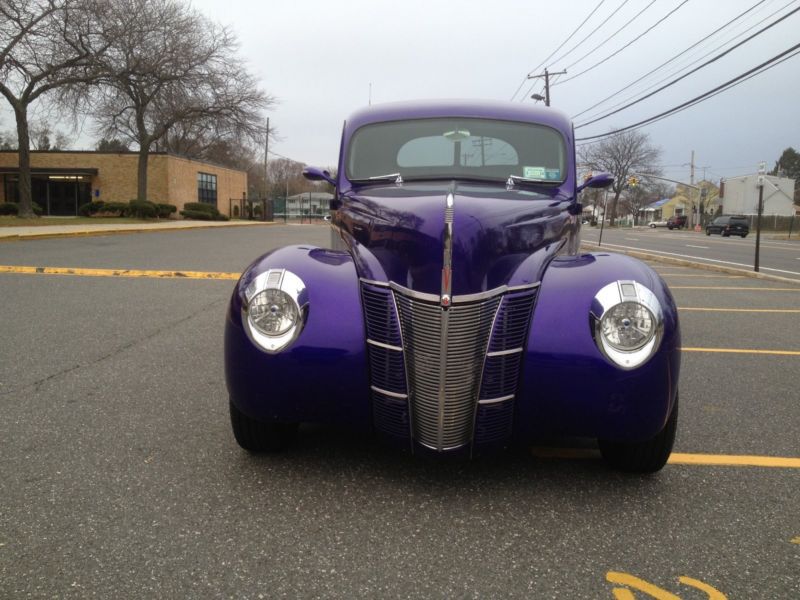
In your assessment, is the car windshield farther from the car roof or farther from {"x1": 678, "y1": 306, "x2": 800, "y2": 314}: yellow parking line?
{"x1": 678, "y1": 306, "x2": 800, "y2": 314}: yellow parking line

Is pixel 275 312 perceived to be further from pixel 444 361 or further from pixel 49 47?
pixel 49 47

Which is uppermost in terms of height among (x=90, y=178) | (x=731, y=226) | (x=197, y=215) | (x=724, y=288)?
(x=90, y=178)

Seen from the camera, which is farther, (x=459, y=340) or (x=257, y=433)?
(x=257, y=433)

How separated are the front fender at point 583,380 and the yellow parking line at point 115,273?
788 centimetres

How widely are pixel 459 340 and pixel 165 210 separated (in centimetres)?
3680

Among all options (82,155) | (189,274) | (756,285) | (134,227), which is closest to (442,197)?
(189,274)

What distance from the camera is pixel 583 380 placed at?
2.34 meters

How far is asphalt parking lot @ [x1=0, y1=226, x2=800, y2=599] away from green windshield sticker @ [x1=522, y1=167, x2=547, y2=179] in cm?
161

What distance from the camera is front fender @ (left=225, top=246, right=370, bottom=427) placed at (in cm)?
245

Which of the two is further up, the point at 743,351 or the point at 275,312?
the point at 275,312

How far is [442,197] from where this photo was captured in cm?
265

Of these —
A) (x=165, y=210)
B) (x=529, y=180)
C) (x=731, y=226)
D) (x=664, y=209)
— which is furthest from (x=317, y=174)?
(x=664, y=209)

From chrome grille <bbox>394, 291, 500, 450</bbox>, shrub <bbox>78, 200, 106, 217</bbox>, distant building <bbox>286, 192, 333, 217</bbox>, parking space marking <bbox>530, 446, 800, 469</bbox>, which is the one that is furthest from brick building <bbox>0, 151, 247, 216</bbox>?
chrome grille <bbox>394, 291, 500, 450</bbox>

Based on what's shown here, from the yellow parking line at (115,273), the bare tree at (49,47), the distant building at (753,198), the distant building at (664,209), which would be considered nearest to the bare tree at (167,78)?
the bare tree at (49,47)
